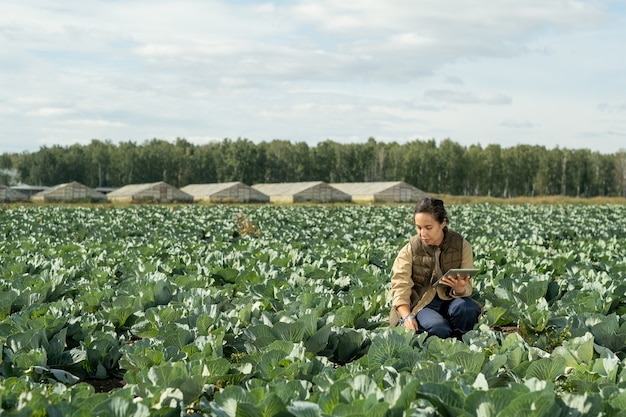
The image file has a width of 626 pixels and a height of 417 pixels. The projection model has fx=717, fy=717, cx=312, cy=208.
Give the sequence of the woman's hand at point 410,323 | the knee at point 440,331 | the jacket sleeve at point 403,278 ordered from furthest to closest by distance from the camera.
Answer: the jacket sleeve at point 403,278 < the knee at point 440,331 < the woman's hand at point 410,323

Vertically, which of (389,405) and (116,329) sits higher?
(389,405)

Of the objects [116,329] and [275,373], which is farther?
[116,329]

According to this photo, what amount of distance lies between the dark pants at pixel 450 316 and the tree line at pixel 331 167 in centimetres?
8810

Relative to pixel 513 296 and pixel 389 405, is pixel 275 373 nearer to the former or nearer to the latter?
pixel 389 405

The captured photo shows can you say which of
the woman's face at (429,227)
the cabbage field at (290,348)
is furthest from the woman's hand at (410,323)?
the woman's face at (429,227)

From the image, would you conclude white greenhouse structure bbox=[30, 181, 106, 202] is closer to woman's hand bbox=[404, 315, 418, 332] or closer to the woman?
the woman

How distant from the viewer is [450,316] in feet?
21.2

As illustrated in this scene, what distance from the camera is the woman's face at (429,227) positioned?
5996mm

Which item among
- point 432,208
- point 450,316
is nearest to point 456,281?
point 450,316

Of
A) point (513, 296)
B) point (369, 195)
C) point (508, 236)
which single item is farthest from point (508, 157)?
point (513, 296)

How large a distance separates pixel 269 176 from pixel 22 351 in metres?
92.1

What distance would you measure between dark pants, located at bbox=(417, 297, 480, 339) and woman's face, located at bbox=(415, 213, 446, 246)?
A: 651 millimetres

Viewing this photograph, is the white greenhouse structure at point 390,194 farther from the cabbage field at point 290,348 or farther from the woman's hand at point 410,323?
the woman's hand at point 410,323

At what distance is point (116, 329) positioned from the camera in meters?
6.86
